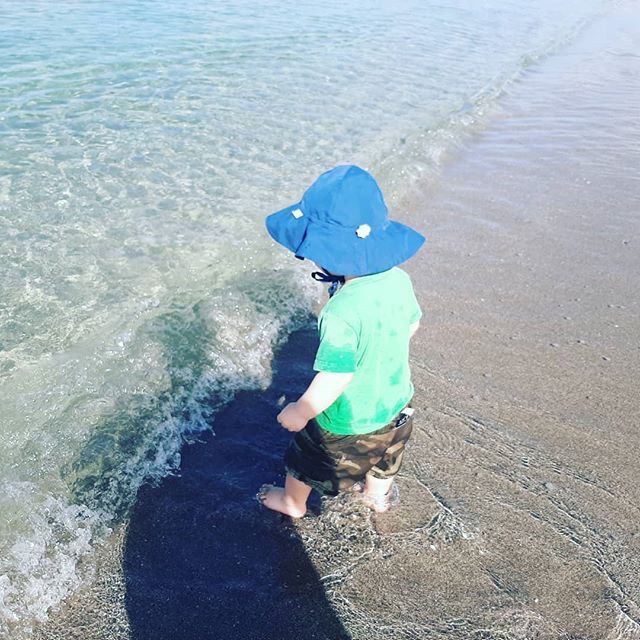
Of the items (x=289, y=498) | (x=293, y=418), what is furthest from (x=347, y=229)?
(x=289, y=498)

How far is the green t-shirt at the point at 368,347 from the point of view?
226 cm

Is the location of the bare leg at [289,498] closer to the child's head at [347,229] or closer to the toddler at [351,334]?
the toddler at [351,334]

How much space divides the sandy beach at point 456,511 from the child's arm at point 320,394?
777mm

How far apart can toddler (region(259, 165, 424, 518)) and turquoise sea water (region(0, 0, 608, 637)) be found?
1.00 meters

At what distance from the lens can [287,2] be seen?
18891 mm

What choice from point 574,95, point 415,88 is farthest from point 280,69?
point 574,95

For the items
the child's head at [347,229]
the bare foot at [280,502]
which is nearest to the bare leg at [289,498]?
the bare foot at [280,502]

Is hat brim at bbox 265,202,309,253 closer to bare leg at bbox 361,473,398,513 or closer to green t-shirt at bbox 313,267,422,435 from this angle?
green t-shirt at bbox 313,267,422,435

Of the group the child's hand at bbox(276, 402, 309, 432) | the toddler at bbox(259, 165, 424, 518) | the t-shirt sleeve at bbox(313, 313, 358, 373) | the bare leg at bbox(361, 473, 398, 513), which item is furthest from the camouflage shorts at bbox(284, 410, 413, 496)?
the t-shirt sleeve at bbox(313, 313, 358, 373)

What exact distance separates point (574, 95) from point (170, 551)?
39.0ft

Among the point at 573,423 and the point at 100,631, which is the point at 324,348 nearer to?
the point at 100,631

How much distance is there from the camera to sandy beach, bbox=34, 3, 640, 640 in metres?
2.43

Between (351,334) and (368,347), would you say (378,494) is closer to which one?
(368,347)

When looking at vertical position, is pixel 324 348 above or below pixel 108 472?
above
